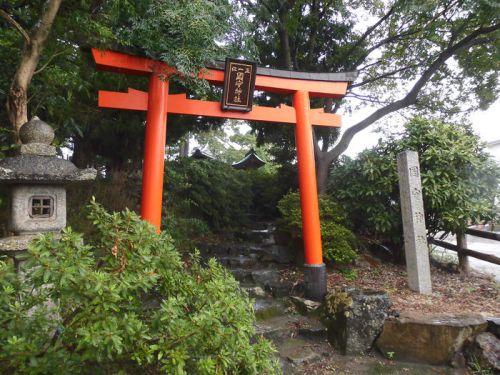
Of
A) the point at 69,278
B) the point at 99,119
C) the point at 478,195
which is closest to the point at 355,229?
the point at 478,195

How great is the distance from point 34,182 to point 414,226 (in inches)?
212

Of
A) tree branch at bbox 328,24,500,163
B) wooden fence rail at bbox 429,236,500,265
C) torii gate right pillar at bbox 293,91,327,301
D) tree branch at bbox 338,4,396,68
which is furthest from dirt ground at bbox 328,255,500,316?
tree branch at bbox 338,4,396,68

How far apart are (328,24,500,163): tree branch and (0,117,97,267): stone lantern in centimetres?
656

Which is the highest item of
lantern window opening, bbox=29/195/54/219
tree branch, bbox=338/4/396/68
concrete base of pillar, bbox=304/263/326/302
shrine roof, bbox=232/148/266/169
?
tree branch, bbox=338/4/396/68

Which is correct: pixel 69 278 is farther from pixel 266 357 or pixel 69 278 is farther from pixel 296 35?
pixel 296 35

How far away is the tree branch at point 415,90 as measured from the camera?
291 inches

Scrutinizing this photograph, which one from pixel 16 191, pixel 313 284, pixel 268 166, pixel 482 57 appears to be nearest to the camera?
pixel 16 191

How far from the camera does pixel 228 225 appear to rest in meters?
9.06

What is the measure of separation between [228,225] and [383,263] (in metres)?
4.16

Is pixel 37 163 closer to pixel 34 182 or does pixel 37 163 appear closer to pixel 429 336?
pixel 34 182

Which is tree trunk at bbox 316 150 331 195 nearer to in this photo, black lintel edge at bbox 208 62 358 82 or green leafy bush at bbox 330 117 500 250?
green leafy bush at bbox 330 117 500 250

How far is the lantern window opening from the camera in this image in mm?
3348

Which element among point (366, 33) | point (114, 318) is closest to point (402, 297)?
point (114, 318)

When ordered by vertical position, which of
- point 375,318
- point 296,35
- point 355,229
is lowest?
point 375,318
